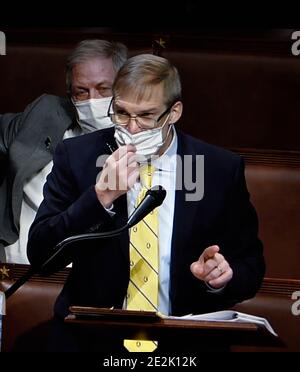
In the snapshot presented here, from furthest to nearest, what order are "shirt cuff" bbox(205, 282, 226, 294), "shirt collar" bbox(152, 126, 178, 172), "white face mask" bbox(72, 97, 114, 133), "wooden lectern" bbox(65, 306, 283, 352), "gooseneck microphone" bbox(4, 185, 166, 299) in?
"white face mask" bbox(72, 97, 114, 133) → "shirt collar" bbox(152, 126, 178, 172) → "shirt cuff" bbox(205, 282, 226, 294) → "gooseneck microphone" bbox(4, 185, 166, 299) → "wooden lectern" bbox(65, 306, 283, 352)

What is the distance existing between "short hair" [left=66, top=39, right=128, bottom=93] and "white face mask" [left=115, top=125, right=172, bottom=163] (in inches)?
14.4

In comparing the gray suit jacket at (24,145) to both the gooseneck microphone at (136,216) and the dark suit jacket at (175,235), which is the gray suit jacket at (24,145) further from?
the gooseneck microphone at (136,216)

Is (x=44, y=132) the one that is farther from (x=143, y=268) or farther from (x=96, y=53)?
(x=143, y=268)

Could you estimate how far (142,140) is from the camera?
1287mm

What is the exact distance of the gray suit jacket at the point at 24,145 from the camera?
1653mm

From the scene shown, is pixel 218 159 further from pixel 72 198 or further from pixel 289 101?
pixel 289 101

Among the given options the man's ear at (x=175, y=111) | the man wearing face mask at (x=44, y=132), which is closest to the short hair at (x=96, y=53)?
the man wearing face mask at (x=44, y=132)

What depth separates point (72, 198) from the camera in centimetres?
127

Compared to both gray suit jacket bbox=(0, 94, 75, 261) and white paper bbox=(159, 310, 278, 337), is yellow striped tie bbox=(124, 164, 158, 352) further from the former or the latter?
gray suit jacket bbox=(0, 94, 75, 261)

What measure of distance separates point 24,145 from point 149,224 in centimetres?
48

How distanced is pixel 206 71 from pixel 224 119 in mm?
93

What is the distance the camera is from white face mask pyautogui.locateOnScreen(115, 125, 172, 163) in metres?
1.28

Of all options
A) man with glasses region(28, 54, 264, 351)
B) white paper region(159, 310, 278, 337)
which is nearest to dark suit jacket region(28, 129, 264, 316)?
man with glasses region(28, 54, 264, 351)
